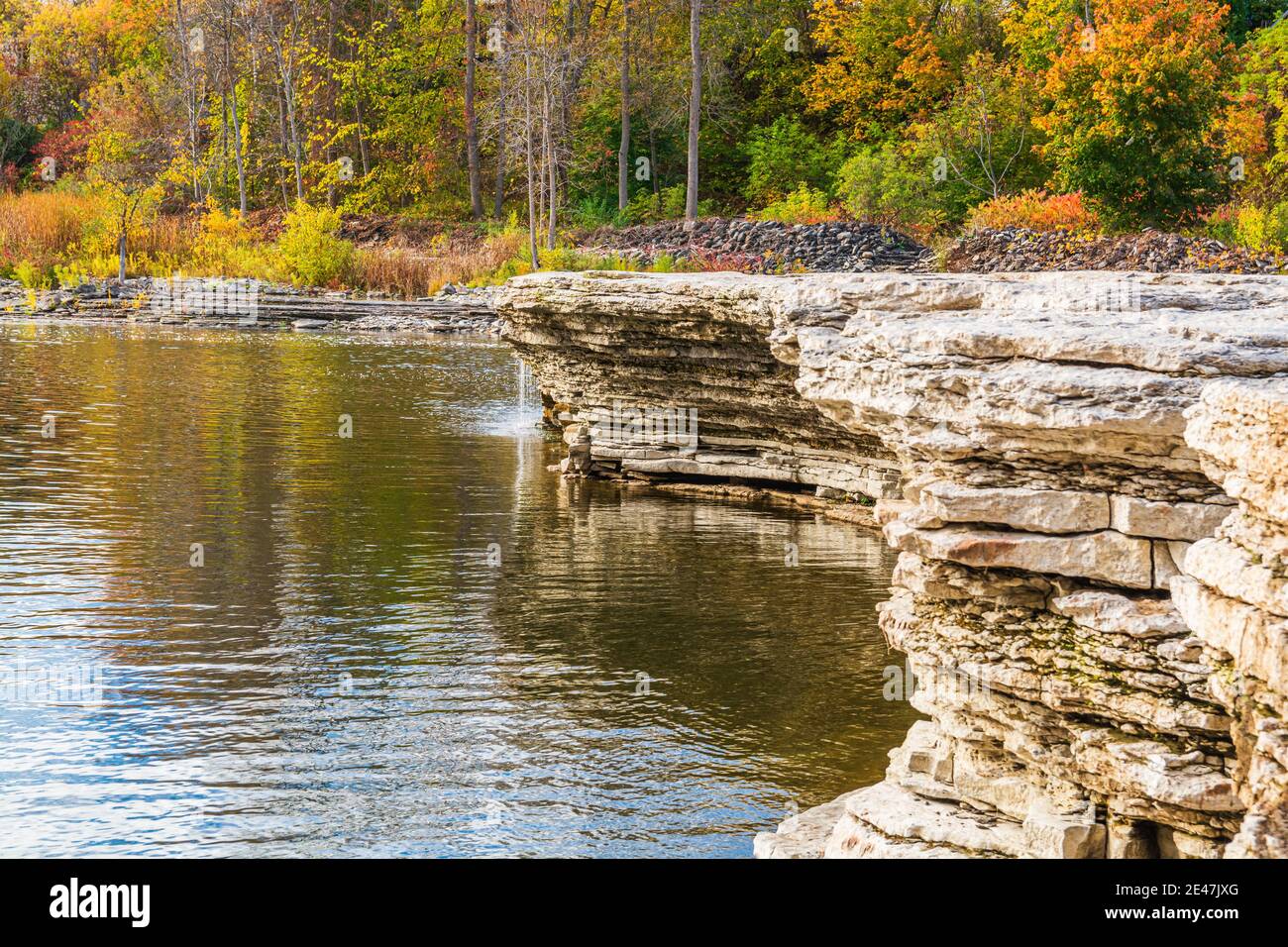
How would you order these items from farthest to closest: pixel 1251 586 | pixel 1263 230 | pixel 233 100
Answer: pixel 233 100, pixel 1263 230, pixel 1251 586

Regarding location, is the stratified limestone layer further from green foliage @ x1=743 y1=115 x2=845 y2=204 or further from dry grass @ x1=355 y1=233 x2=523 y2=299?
green foliage @ x1=743 y1=115 x2=845 y2=204

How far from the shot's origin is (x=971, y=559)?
280 inches

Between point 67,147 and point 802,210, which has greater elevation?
point 67,147

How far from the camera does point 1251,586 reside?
5.17m

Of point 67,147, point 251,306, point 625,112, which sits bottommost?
point 251,306

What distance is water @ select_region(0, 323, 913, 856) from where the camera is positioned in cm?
834

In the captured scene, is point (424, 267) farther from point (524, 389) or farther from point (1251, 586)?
point (1251, 586)

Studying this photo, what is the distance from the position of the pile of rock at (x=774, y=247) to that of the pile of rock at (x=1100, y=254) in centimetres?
364

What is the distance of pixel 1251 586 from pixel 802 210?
143ft

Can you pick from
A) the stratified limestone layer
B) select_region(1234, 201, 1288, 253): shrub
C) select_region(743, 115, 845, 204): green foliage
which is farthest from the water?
select_region(743, 115, 845, 204): green foliage

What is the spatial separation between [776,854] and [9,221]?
163 feet

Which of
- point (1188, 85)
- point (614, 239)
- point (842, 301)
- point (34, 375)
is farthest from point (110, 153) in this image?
point (842, 301)

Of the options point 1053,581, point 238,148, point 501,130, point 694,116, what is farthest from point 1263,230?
point 238,148

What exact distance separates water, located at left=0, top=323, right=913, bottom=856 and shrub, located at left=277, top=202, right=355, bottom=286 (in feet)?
91.7
